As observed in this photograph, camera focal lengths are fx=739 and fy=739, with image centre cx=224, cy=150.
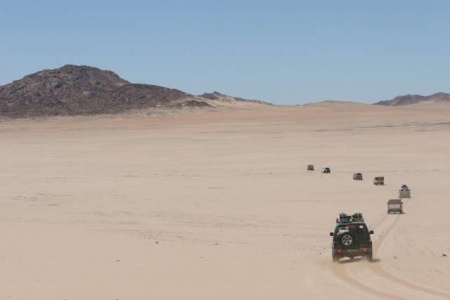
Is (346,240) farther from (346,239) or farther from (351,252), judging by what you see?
(351,252)

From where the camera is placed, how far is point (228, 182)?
60.1 metres

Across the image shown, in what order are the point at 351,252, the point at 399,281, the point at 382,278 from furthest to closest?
1. the point at 351,252
2. the point at 382,278
3. the point at 399,281

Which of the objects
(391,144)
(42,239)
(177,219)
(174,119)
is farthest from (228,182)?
(174,119)

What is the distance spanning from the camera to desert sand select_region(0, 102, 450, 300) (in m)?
21.2

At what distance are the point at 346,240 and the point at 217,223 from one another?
40.8 feet

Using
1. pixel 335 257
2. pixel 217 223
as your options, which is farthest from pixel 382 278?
pixel 217 223

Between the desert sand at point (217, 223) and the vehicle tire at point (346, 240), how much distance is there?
67 centimetres

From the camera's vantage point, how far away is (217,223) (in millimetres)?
36750

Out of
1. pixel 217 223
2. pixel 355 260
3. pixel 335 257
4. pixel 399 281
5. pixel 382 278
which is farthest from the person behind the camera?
pixel 217 223

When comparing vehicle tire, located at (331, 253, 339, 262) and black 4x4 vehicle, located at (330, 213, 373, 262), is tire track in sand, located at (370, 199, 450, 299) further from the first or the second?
vehicle tire, located at (331, 253, 339, 262)

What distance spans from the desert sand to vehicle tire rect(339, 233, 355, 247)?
2.20 ft

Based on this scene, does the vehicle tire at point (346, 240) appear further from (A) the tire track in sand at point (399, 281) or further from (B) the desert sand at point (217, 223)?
(A) the tire track in sand at point (399, 281)

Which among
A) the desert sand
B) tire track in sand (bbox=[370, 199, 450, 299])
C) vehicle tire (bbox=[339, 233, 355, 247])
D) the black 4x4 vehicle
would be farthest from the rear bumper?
tire track in sand (bbox=[370, 199, 450, 299])

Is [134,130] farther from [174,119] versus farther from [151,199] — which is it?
[151,199]
